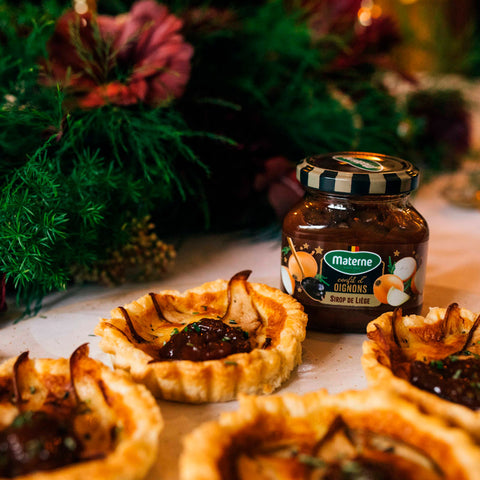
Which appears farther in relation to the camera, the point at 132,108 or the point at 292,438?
the point at 132,108

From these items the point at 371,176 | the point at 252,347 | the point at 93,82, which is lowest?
the point at 252,347

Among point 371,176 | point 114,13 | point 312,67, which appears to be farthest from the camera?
point 312,67

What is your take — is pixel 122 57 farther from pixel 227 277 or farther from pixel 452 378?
pixel 452 378

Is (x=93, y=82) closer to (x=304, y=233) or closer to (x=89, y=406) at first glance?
(x=304, y=233)

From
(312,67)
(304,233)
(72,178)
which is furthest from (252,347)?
(312,67)

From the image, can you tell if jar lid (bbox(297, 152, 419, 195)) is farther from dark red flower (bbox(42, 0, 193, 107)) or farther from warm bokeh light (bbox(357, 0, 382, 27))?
warm bokeh light (bbox(357, 0, 382, 27))

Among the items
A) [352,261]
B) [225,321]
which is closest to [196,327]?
[225,321]

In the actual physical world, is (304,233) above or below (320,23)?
below

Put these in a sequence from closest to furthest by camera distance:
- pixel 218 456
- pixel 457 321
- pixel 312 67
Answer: pixel 218 456, pixel 457 321, pixel 312 67

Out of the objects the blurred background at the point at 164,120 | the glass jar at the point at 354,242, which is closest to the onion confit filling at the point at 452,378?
the glass jar at the point at 354,242
